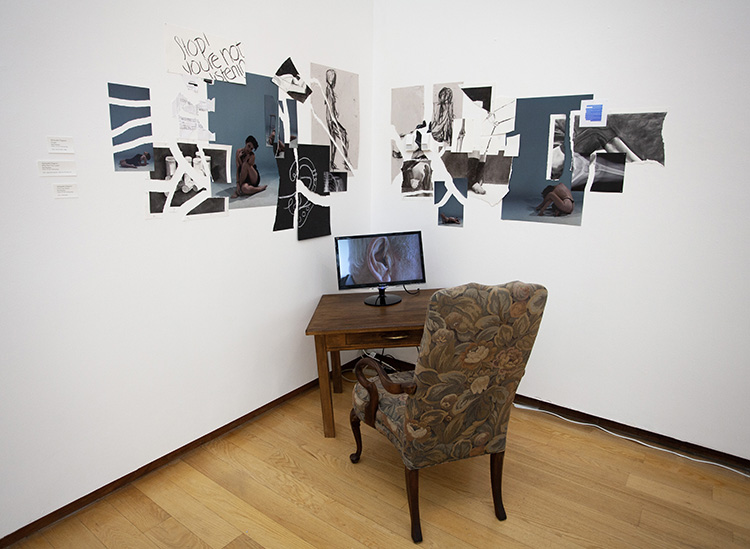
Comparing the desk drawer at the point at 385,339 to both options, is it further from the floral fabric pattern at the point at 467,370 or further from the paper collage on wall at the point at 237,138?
the paper collage on wall at the point at 237,138

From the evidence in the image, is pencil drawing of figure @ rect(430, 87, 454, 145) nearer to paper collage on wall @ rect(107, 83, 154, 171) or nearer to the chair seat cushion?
the chair seat cushion

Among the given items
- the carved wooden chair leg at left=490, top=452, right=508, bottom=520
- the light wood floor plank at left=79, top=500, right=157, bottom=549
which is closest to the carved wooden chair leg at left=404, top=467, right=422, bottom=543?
the carved wooden chair leg at left=490, top=452, right=508, bottom=520

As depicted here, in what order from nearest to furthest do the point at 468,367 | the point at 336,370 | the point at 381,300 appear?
the point at 468,367 < the point at 381,300 < the point at 336,370

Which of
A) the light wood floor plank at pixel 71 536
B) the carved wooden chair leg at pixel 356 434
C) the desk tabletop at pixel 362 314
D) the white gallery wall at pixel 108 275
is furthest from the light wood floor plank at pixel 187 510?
the desk tabletop at pixel 362 314

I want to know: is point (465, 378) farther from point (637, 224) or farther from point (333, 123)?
point (333, 123)

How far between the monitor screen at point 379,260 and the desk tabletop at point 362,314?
134 millimetres

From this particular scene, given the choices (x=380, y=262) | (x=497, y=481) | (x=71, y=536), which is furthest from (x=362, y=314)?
(x=71, y=536)

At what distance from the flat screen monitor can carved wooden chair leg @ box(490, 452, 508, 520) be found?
111cm

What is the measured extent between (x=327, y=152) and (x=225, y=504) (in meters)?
2.05

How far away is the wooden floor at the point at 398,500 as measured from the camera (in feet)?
6.58

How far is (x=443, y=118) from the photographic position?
3.06 meters

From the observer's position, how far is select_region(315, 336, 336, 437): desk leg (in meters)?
2.61

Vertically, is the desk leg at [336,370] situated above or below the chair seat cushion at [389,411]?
below

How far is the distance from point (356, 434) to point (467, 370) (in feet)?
2.95
